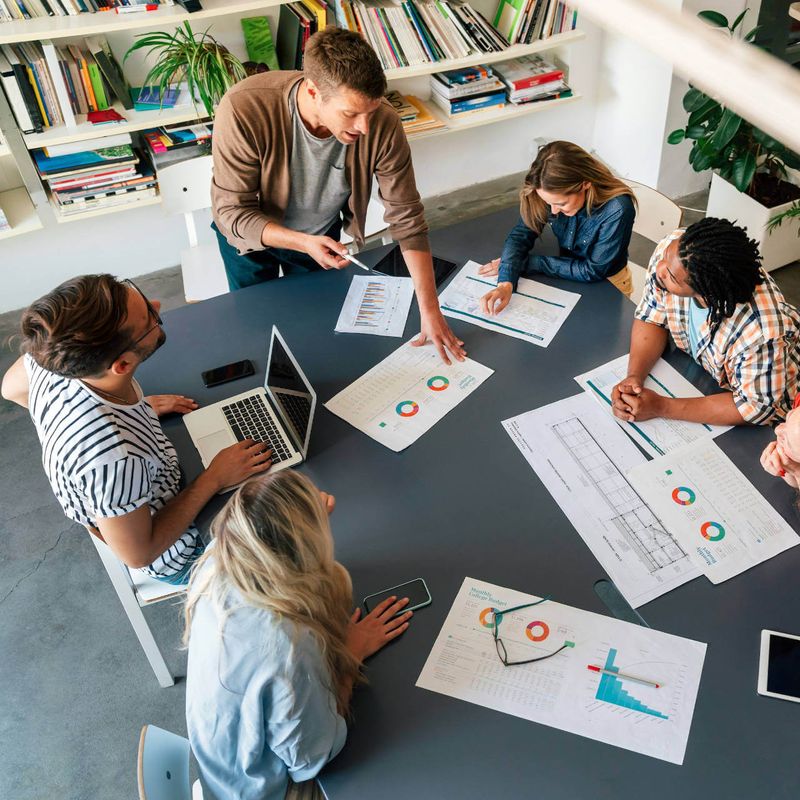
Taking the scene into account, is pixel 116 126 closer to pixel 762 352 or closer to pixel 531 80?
pixel 531 80

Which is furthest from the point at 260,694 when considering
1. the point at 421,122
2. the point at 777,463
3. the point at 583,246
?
the point at 421,122

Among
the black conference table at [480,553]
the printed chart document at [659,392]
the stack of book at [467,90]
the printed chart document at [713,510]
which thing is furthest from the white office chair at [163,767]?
the stack of book at [467,90]

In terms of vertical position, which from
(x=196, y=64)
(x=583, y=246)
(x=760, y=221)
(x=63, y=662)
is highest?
(x=196, y=64)

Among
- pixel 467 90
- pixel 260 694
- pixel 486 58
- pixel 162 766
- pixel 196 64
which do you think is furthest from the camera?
pixel 467 90

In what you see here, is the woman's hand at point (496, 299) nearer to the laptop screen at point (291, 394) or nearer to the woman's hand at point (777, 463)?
the laptop screen at point (291, 394)

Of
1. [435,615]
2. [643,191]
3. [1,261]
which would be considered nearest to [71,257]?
[1,261]

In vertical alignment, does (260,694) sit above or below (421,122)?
above

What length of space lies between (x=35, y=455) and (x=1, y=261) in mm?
1080

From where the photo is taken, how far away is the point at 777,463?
1.69 m

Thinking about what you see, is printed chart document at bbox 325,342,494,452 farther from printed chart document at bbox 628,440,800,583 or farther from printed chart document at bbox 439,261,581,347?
printed chart document at bbox 628,440,800,583

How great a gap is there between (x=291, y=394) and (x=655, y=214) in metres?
1.58

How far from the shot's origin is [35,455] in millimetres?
3059

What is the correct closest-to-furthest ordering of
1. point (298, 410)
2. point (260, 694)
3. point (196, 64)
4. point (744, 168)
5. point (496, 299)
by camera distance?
point (260, 694) → point (298, 410) → point (496, 299) → point (196, 64) → point (744, 168)

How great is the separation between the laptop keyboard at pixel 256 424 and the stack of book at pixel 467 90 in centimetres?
233
